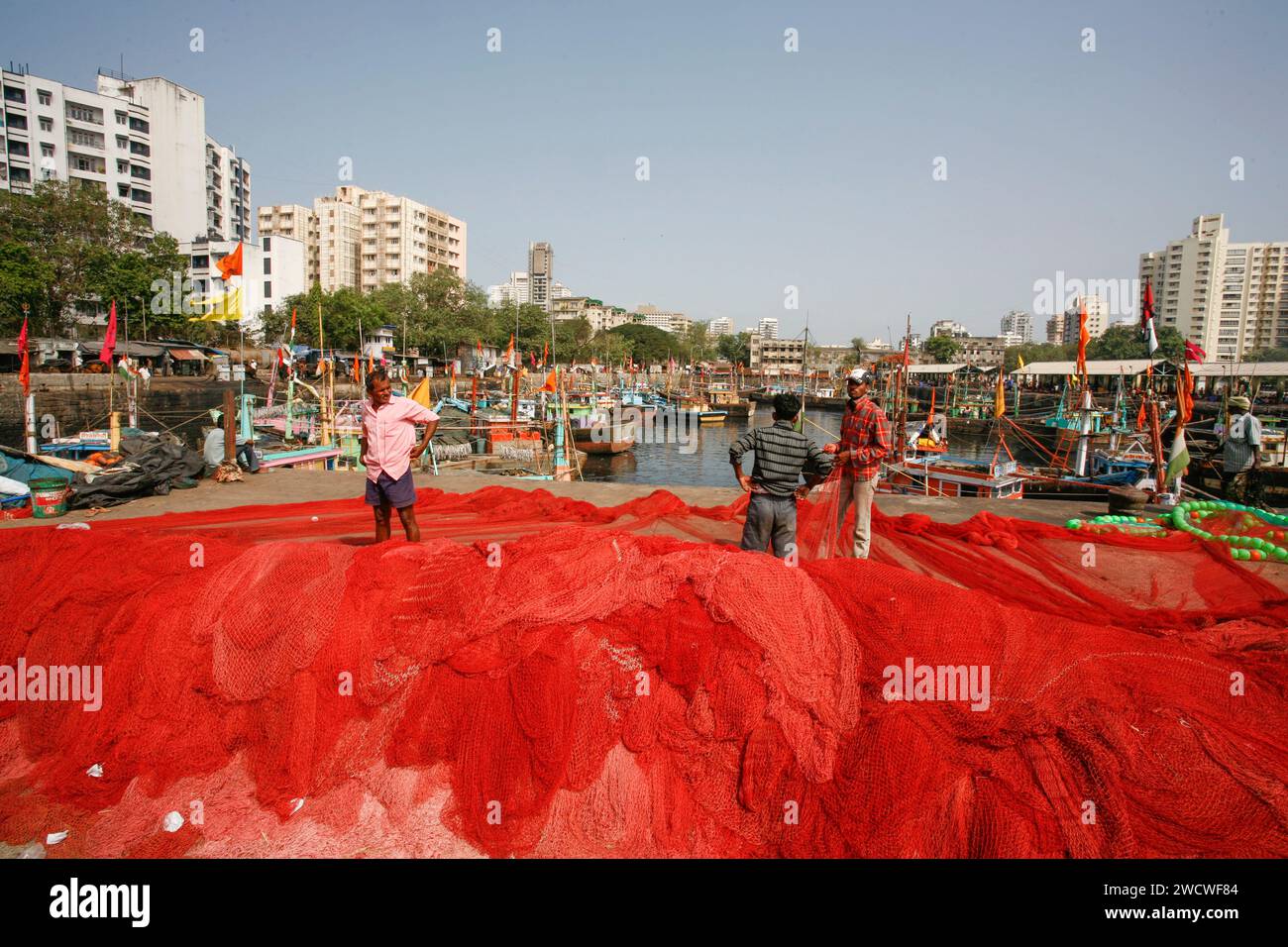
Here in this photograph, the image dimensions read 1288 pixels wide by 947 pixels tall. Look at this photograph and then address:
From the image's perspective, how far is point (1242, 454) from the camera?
973cm

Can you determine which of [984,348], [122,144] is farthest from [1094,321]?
[122,144]

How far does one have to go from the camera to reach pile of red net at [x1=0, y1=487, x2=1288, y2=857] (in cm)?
276

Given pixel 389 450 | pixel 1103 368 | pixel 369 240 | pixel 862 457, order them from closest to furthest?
pixel 389 450 < pixel 862 457 < pixel 1103 368 < pixel 369 240

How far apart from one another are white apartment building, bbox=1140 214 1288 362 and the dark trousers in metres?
145

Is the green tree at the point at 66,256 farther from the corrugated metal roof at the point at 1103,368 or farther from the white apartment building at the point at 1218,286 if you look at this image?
the white apartment building at the point at 1218,286

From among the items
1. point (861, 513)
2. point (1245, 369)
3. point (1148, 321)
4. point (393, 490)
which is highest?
point (1245, 369)

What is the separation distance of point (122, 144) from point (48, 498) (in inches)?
2764

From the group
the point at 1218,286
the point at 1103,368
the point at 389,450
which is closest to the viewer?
the point at 389,450

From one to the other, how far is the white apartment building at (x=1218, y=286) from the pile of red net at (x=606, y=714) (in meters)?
146

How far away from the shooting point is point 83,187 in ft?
155

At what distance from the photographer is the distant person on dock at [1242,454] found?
9.48m

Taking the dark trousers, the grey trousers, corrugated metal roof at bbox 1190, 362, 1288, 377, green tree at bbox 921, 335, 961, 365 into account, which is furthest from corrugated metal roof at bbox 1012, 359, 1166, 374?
green tree at bbox 921, 335, 961, 365

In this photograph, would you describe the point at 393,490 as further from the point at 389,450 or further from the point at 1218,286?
the point at 1218,286

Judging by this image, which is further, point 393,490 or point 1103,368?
point 1103,368
